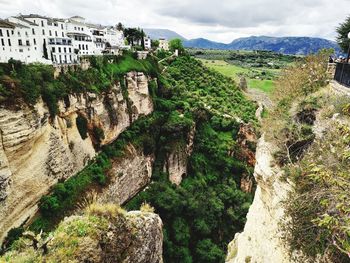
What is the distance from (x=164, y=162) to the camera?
41.8m

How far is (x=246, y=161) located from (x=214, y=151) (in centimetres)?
648

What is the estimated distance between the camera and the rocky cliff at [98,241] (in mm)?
8766

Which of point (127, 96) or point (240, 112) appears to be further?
point (240, 112)

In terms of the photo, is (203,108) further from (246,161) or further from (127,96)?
(127,96)

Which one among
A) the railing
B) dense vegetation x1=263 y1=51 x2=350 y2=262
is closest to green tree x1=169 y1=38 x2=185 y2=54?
dense vegetation x1=263 y1=51 x2=350 y2=262

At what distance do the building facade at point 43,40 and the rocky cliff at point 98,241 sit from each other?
23765mm

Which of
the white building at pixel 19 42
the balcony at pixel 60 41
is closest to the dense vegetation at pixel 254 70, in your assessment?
the balcony at pixel 60 41

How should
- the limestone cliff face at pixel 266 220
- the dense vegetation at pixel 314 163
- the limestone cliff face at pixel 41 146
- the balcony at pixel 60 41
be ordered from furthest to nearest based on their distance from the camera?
the balcony at pixel 60 41 → the limestone cliff face at pixel 41 146 → the limestone cliff face at pixel 266 220 → the dense vegetation at pixel 314 163

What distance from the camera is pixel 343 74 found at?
2145cm

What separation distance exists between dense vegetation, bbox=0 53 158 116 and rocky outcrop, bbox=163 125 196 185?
1472 cm

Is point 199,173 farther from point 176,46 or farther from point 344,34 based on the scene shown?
point 176,46

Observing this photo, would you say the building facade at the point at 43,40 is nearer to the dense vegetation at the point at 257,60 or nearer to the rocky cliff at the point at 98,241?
the rocky cliff at the point at 98,241

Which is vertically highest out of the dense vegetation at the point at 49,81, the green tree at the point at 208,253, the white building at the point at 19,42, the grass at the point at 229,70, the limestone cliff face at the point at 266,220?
the white building at the point at 19,42

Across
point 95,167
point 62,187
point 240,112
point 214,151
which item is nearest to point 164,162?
point 214,151
